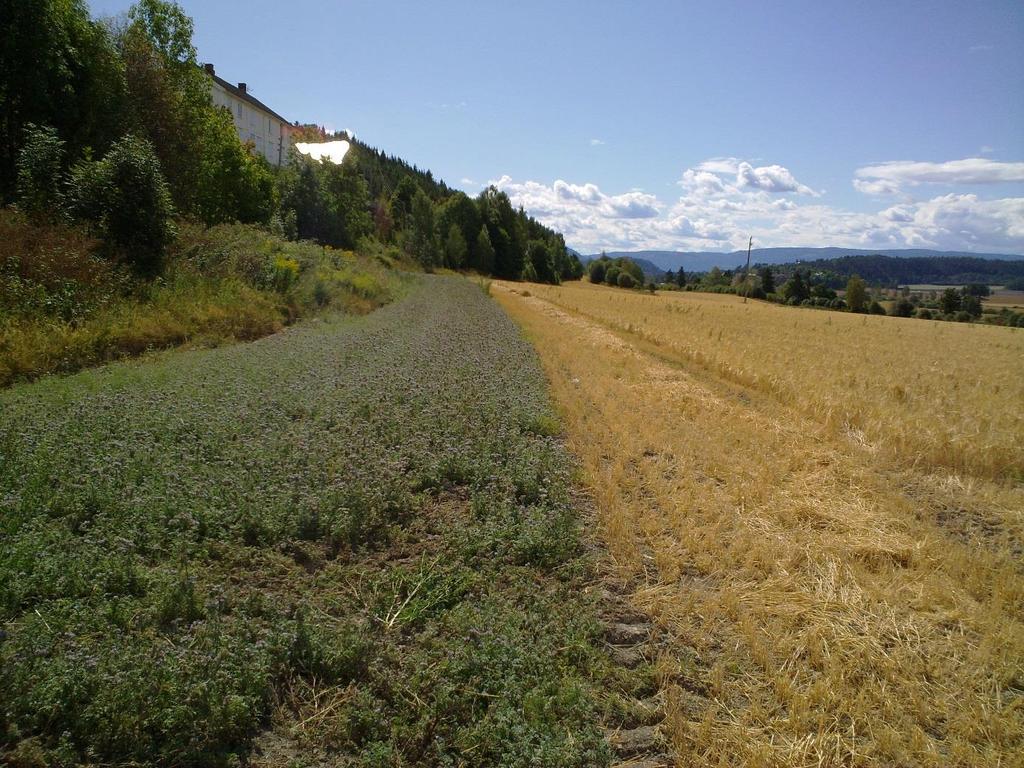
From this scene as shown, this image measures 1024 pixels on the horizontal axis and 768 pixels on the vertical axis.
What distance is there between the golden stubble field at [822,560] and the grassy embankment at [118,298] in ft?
26.0

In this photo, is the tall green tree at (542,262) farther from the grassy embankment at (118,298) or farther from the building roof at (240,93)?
the grassy embankment at (118,298)

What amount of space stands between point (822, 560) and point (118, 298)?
13.1 meters

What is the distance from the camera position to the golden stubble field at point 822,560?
3105 millimetres

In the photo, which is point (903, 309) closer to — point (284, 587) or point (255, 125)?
point (255, 125)

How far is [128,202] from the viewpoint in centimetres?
1359

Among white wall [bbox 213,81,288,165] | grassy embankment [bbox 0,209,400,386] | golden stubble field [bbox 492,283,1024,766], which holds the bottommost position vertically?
golden stubble field [bbox 492,283,1024,766]

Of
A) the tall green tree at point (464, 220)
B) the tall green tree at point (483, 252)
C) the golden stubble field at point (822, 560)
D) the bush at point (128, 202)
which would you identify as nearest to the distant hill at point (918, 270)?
the tall green tree at point (483, 252)

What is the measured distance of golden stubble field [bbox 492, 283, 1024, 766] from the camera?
3105mm

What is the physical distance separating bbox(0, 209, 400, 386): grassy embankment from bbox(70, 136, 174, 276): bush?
73 cm

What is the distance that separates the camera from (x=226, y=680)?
285 cm

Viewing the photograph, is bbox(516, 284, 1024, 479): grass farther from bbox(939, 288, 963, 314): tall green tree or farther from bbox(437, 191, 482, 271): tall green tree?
bbox(437, 191, 482, 271): tall green tree

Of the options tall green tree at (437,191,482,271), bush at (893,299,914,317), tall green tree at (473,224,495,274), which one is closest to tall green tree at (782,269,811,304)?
bush at (893,299,914,317)

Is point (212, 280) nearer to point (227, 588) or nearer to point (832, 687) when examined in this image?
point (227, 588)

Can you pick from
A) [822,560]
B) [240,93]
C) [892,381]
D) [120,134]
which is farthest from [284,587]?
[240,93]
